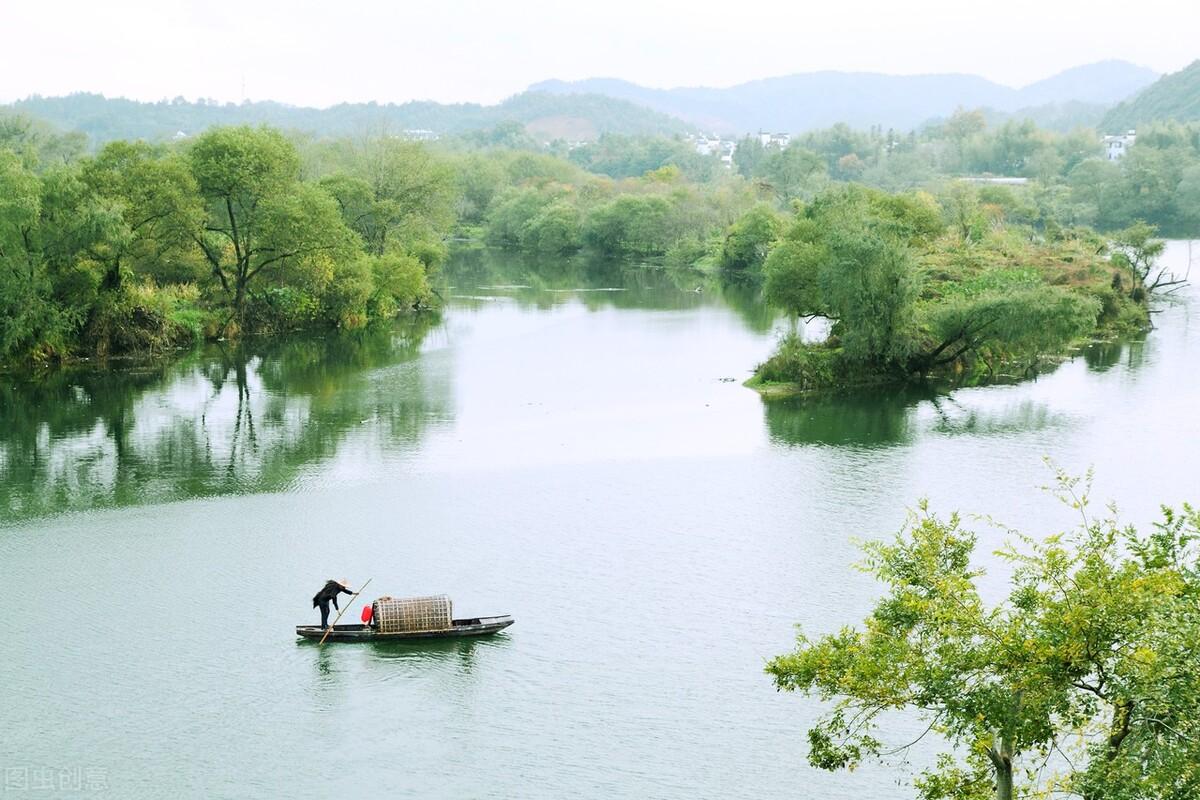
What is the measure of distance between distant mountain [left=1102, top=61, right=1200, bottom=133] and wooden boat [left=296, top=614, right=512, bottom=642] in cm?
17281

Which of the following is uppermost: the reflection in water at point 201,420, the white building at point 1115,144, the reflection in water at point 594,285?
the white building at point 1115,144

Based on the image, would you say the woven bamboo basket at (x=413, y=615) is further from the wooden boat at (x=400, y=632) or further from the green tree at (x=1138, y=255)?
the green tree at (x=1138, y=255)

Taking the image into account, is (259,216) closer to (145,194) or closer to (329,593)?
(145,194)

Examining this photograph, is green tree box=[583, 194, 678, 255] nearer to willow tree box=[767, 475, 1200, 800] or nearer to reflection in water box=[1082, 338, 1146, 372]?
reflection in water box=[1082, 338, 1146, 372]

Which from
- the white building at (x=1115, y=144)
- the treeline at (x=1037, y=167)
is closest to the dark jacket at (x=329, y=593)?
the treeline at (x=1037, y=167)

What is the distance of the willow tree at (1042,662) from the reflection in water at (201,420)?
21598mm

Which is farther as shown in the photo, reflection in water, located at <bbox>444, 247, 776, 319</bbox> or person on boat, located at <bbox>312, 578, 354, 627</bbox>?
reflection in water, located at <bbox>444, 247, 776, 319</bbox>

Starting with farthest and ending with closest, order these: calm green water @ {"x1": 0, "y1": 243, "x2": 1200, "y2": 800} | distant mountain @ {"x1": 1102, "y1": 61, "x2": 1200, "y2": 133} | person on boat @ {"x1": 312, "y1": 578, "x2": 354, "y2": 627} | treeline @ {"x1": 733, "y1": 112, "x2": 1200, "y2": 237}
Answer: distant mountain @ {"x1": 1102, "y1": 61, "x2": 1200, "y2": 133} < treeline @ {"x1": 733, "y1": 112, "x2": 1200, "y2": 237} < person on boat @ {"x1": 312, "y1": 578, "x2": 354, "y2": 627} < calm green water @ {"x1": 0, "y1": 243, "x2": 1200, "y2": 800}

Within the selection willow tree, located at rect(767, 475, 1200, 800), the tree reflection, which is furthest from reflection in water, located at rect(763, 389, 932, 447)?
willow tree, located at rect(767, 475, 1200, 800)

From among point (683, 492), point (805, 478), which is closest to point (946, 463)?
point (805, 478)

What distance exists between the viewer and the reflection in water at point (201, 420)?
3225cm

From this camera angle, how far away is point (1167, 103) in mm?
182000

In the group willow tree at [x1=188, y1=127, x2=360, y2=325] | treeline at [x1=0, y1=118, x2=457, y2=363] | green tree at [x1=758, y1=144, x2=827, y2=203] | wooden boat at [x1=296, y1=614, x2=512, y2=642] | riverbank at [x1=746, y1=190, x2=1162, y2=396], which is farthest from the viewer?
green tree at [x1=758, y1=144, x2=827, y2=203]

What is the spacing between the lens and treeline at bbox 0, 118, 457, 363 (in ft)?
151
